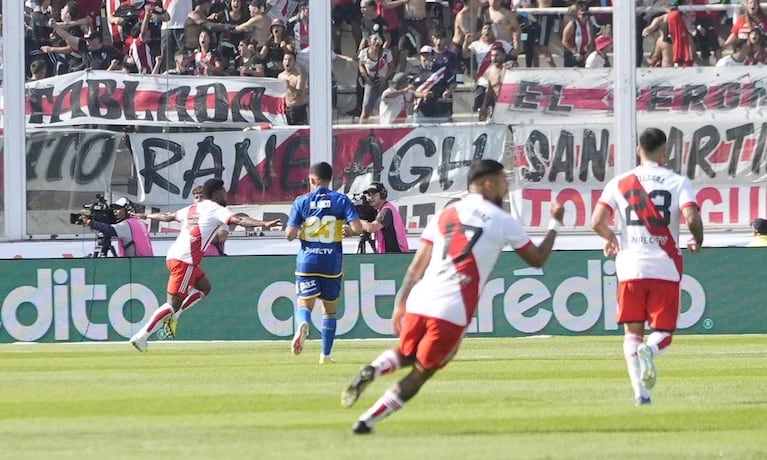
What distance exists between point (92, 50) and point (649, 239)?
18591 millimetres

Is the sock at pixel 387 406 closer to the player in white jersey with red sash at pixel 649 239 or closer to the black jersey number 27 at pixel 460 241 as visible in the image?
the black jersey number 27 at pixel 460 241

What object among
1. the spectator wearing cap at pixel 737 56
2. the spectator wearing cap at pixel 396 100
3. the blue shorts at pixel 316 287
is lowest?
the blue shorts at pixel 316 287

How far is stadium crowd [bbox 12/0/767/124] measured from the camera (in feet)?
89.0

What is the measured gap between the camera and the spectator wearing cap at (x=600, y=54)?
90.1 ft

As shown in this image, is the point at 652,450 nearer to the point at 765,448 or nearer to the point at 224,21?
the point at 765,448

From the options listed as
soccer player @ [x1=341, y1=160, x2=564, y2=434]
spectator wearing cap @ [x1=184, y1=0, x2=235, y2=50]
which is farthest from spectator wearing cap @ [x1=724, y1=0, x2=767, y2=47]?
soccer player @ [x1=341, y1=160, x2=564, y2=434]

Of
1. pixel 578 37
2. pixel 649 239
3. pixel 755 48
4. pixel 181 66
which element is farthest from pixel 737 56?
pixel 649 239

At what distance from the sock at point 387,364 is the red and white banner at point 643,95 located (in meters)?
18.2

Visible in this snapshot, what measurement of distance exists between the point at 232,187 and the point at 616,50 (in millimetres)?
7029

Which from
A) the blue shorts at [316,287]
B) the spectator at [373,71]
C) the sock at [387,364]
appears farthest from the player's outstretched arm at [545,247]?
the spectator at [373,71]

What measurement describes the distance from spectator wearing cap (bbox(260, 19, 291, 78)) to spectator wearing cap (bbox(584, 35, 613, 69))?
5.22 m

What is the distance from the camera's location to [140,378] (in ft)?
→ 49.0

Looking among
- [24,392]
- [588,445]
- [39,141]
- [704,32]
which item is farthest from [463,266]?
[39,141]

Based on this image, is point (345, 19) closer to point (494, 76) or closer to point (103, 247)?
point (494, 76)
